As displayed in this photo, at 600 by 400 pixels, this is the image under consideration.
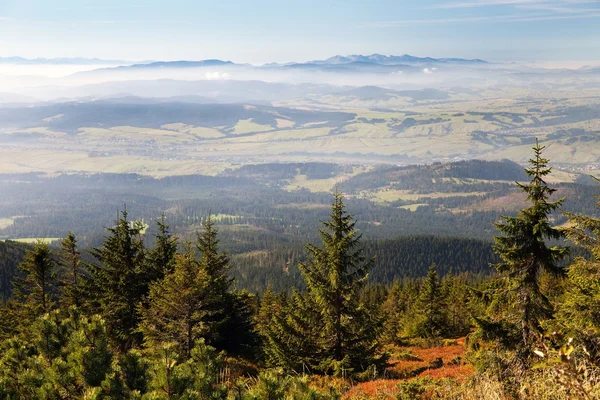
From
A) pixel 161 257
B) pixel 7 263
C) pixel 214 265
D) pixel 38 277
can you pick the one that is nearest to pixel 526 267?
pixel 214 265

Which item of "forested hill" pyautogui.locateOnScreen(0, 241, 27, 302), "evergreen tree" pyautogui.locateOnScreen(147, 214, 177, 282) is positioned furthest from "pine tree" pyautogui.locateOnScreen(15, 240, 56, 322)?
"forested hill" pyautogui.locateOnScreen(0, 241, 27, 302)

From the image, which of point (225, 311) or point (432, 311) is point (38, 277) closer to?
point (225, 311)

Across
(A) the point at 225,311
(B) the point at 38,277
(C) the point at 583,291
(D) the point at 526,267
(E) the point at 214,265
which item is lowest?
(A) the point at 225,311

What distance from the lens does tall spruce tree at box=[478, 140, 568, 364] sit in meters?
19.0

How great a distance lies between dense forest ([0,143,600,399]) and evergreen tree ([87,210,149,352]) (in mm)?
102

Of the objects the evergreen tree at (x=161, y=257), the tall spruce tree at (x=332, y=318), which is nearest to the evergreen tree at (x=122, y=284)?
the evergreen tree at (x=161, y=257)

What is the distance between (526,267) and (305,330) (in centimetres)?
1227

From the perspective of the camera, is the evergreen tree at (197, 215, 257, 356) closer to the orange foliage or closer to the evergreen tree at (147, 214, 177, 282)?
the evergreen tree at (147, 214, 177, 282)

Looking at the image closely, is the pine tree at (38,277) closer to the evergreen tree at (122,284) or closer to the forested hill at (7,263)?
the evergreen tree at (122,284)

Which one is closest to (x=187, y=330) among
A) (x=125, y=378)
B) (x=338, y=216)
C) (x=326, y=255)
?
(x=326, y=255)

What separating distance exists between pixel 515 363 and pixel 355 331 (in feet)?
30.3

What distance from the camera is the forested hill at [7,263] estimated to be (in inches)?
5625

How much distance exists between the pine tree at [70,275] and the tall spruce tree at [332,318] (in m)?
18.8

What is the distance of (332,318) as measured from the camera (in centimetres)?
2455
